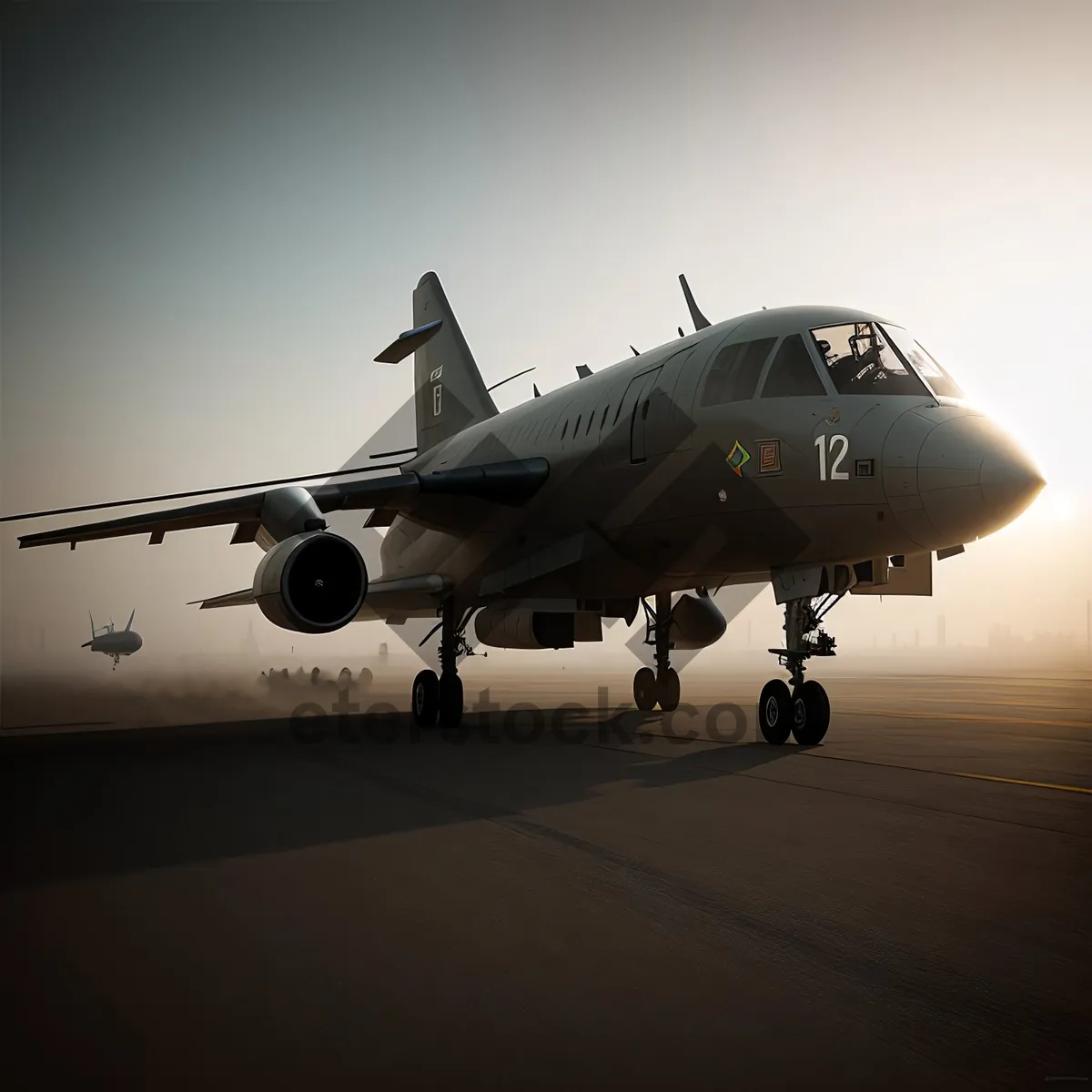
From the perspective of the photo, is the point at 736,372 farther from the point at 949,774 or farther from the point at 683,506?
the point at 949,774

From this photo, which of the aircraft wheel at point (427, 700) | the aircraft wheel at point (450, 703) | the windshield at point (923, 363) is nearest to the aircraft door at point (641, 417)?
the windshield at point (923, 363)

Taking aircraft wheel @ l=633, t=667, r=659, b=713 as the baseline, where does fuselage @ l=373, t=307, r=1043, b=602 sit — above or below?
above

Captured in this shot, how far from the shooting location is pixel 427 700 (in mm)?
13070

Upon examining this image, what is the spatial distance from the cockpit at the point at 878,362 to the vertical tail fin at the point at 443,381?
9651mm

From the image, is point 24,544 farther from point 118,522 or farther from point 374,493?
point 374,493

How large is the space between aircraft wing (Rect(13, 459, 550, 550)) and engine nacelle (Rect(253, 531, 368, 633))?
188 cm

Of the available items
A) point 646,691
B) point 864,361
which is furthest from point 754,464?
point 646,691

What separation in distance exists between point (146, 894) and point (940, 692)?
18236 mm

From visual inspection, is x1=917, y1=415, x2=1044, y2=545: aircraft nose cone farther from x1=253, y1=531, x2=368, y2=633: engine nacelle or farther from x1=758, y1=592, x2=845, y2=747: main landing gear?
x1=253, y1=531, x2=368, y2=633: engine nacelle

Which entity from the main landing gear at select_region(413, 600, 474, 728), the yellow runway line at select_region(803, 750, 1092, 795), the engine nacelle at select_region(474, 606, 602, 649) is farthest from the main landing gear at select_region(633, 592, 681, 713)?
the yellow runway line at select_region(803, 750, 1092, 795)

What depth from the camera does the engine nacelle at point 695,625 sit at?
14.5 meters

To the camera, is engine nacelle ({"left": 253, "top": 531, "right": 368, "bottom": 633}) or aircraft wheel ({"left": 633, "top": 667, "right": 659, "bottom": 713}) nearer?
engine nacelle ({"left": 253, "top": 531, "right": 368, "bottom": 633})

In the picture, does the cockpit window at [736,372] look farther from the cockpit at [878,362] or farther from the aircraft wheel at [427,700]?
the aircraft wheel at [427,700]

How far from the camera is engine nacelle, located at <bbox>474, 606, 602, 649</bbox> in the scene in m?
12.8
